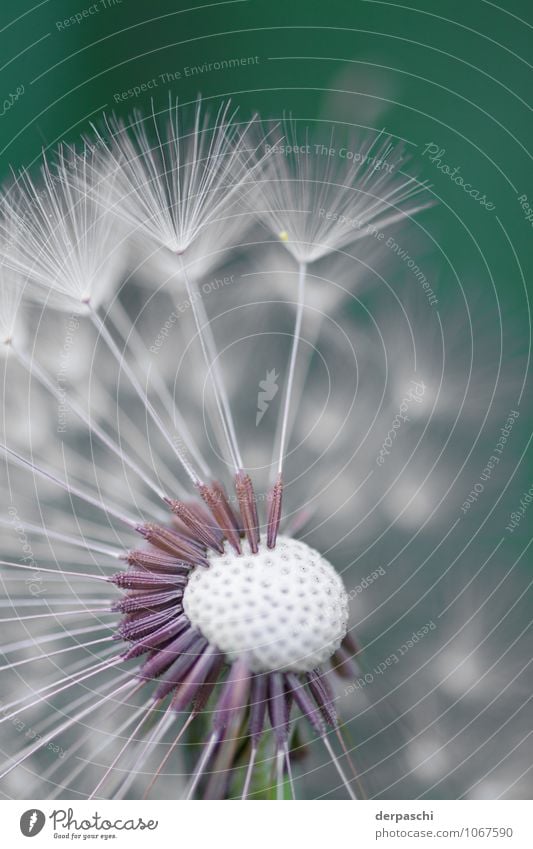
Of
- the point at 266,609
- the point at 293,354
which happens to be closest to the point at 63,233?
the point at 293,354

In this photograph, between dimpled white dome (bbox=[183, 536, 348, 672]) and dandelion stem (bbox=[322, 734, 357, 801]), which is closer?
dimpled white dome (bbox=[183, 536, 348, 672])

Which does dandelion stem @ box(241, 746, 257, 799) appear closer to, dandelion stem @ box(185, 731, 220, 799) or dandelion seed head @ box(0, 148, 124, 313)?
dandelion stem @ box(185, 731, 220, 799)

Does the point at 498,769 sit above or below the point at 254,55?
below

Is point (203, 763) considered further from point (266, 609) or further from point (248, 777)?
point (266, 609)

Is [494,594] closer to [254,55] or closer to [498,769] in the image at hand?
[498,769]

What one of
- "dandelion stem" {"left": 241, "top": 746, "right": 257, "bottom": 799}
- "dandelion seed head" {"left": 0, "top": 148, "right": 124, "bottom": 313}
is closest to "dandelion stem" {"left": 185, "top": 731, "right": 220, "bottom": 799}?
"dandelion stem" {"left": 241, "top": 746, "right": 257, "bottom": 799}

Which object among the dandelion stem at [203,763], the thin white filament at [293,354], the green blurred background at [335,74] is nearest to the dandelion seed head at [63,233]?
the green blurred background at [335,74]

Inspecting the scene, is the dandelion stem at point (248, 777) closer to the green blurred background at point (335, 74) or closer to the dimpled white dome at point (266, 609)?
the dimpled white dome at point (266, 609)
